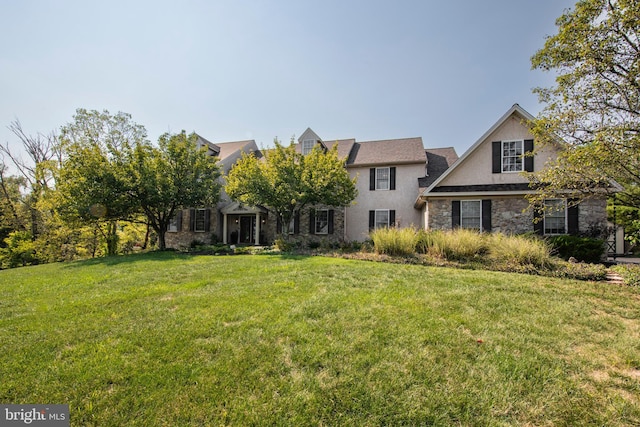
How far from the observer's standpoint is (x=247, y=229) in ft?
63.8

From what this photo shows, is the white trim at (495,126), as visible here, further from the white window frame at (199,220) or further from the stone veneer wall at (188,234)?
the white window frame at (199,220)

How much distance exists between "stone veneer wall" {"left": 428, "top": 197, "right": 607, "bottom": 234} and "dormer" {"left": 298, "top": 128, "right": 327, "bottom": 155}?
8.47m

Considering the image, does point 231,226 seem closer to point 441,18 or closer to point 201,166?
point 201,166

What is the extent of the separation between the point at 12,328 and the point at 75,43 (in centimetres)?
804

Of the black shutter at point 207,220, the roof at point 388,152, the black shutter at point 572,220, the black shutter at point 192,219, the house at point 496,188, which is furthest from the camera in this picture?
the black shutter at point 192,219

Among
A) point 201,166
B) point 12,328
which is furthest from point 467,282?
point 201,166

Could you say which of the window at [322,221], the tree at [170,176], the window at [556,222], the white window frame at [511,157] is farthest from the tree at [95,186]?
the window at [556,222]

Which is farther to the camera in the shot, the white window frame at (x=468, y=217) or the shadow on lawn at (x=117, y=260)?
the white window frame at (x=468, y=217)

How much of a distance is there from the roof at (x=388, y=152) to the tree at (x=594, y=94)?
8.79 meters

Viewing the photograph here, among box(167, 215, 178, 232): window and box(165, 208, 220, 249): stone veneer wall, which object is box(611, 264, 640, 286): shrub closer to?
box(165, 208, 220, 249): stone veneer wall

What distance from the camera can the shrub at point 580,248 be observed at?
9.88 meters

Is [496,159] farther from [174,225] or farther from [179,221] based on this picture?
[174,225]

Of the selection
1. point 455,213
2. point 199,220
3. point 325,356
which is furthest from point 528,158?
point 199,220

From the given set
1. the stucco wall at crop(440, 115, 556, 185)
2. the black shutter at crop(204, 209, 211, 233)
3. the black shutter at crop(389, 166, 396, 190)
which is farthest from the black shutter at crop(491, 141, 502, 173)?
the black shutter at crop(204, 209, 211, 233)
